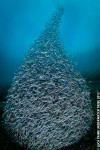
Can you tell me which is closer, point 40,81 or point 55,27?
point 40,81

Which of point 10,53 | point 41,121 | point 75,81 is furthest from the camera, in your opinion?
point 10,53

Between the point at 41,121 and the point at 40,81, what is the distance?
2.27 ft

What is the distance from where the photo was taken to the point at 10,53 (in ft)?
79.3

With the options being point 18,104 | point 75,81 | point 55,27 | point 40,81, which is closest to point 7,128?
point 18,104

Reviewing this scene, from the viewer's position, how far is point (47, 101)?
3.85 metres

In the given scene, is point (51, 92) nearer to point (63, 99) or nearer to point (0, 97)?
point (63, 99)

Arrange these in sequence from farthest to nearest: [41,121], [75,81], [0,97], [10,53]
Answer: [10,53], [0,97], [75,81], [41,121]

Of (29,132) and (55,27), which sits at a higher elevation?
(55,27)

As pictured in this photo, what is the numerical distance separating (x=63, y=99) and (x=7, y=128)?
1.24 meters

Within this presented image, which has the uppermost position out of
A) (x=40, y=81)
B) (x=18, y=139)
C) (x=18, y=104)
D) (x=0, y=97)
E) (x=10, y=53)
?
(x=10, y=53)

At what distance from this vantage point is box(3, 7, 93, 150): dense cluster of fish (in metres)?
3.87

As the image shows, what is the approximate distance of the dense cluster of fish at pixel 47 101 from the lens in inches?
152

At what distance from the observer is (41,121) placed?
3852mm

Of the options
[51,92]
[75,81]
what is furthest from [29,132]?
[75,81]
